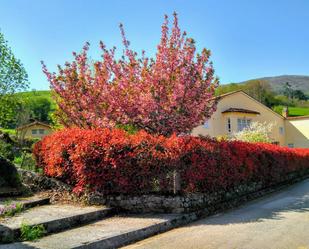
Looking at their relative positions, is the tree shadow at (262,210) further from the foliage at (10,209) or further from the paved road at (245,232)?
the foliage at (10,209)

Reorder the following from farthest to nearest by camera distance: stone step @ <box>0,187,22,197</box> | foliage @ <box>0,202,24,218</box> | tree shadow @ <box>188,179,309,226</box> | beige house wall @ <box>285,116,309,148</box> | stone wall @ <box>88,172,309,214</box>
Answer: beige house wall @ <box>285,116,309,148</box>, stone step @ <box>0,187,22,197</box>, stone wall @ <box>88,172,309,214</box>, tree shadow @ <box>188,179,309,226</box>, foliage @ <box>0,202,24,218</box>

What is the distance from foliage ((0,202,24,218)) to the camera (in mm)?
7621

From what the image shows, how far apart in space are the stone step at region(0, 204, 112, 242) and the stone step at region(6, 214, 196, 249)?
23 cm

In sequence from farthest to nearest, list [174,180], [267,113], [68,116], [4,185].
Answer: [267,113] → [68,116] → [4,185] → [174,180]

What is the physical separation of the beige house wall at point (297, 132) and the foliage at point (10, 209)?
41458 mm

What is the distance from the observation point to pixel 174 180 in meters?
9.15

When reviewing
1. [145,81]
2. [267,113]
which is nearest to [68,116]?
[145,81]

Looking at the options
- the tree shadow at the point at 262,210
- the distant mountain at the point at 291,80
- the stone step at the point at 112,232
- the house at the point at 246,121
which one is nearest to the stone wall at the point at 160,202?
the stone step at the point at 112,232

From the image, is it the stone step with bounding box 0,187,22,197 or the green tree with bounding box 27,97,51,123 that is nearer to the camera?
the stone step with bounding box 0,187,22,197

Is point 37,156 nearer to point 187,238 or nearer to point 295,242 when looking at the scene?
point 187,238

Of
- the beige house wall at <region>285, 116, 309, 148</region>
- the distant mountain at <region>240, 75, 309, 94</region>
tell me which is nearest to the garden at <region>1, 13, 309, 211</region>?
the beige house wall at <region>285, 116, 309, 148</region>

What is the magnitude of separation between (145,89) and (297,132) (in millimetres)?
37351

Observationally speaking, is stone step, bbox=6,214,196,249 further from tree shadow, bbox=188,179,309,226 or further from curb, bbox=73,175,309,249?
tree shadow, bbox=188,179,309,226

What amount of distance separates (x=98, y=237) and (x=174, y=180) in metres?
3.12
